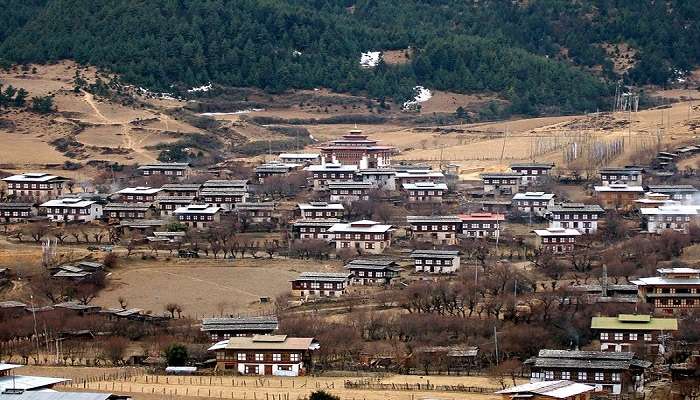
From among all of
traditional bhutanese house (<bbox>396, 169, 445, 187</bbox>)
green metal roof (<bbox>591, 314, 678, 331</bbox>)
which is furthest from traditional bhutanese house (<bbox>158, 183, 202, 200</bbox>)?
green metal roof (<bbox>591, 314, 678, 331</bbox>)

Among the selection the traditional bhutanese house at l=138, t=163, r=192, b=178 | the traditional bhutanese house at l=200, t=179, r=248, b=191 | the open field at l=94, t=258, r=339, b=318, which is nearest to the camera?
the open field at l=94, t=258, r=339, b=318

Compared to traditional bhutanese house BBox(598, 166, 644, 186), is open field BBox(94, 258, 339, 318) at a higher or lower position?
lower

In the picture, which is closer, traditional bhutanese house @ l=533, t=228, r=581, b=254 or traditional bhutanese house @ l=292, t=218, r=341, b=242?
traditional bhutanese house @ l=533, t=228, r=581, b=254

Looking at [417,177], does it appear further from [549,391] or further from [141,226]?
[549,391]

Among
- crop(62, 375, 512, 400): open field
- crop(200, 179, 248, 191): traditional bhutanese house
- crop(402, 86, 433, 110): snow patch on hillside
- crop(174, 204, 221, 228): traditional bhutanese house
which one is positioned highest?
crop(402, 86, 433, 110): snow patch on hillside

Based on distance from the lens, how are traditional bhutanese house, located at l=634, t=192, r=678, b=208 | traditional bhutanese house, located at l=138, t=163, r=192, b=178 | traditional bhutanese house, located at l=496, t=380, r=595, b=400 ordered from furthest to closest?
traditional bhutanese house, located at l=138, t=163, r=192, b=178, traditional bhutanese house, located at l=634, t=192, r=678, b=208, traditional bhutanese house, located at l=496, t=380, r=595, b=400

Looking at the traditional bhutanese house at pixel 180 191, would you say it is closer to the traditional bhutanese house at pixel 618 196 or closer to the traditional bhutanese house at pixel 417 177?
the traditional bhutanese house at pixel 417 177

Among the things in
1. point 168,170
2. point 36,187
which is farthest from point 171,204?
point 168,170

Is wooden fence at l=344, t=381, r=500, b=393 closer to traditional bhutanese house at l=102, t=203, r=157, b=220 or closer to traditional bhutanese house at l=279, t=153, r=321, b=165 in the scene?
traditional bhutanese house at l=102, t=203, r=157, b=220
